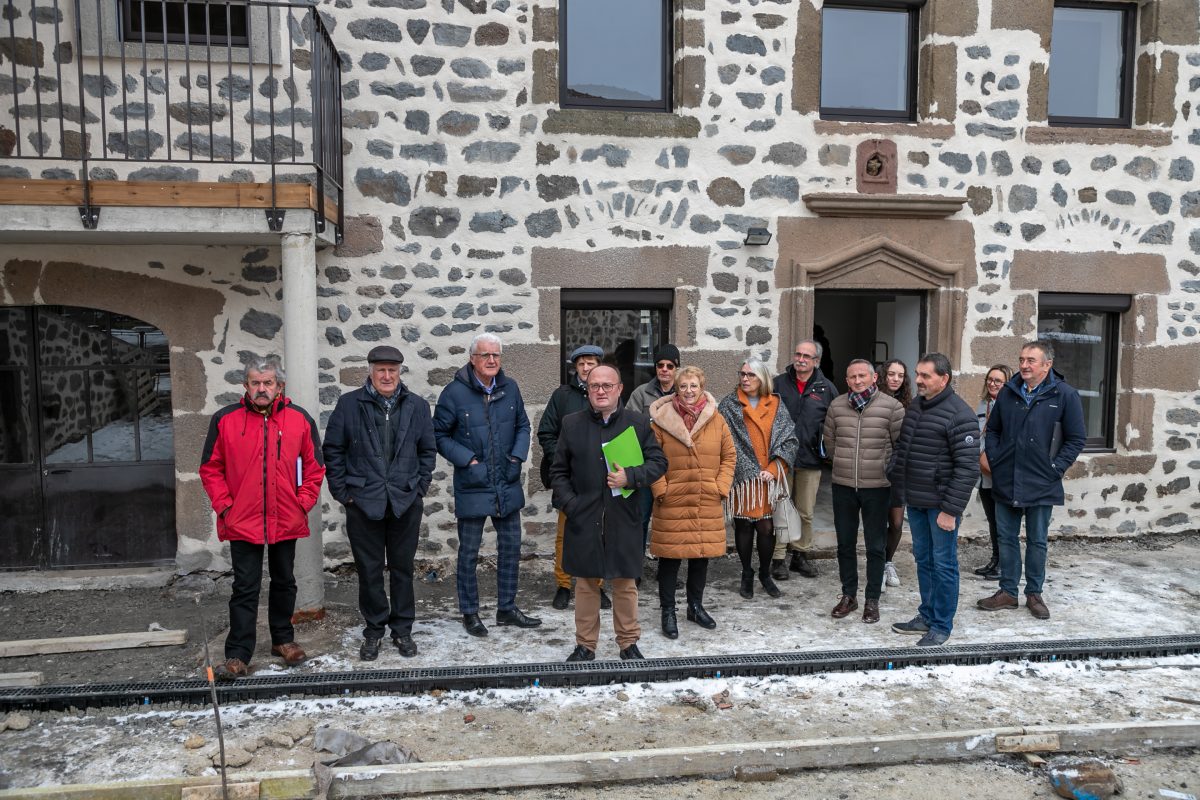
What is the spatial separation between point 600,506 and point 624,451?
31 cm

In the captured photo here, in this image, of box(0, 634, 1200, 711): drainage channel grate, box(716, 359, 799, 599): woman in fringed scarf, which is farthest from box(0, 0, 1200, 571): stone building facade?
box(0, 634, 1200, 711): drainage channel grate

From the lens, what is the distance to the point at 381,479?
197 inches

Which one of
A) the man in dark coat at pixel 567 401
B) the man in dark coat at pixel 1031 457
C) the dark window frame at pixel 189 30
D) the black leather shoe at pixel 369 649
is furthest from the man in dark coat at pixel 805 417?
the dark window frame at pixel 189 30

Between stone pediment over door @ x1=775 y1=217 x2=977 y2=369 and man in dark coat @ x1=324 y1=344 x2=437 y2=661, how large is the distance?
3.41 m

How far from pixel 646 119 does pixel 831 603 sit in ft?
12.3

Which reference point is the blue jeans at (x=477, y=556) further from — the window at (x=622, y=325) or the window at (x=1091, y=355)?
the window at (x=1091, y=355)

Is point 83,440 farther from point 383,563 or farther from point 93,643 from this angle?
point 383,563

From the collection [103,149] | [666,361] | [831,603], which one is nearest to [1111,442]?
[831,603]

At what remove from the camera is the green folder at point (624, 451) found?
15.8 ft

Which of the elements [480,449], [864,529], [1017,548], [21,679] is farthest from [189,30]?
[1017,548]

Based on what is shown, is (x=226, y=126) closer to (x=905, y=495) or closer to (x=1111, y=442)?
(x=905, y=495)

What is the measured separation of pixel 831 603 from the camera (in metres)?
6.11

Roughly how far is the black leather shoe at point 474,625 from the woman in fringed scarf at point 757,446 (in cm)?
177

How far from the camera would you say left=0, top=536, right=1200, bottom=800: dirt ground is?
3797mm
